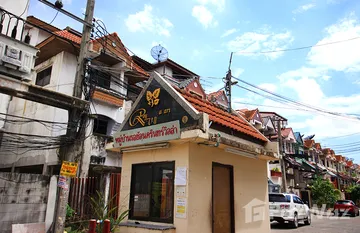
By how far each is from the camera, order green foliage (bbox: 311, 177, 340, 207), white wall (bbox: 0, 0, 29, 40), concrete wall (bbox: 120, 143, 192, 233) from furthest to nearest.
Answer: green foliage (bbox: 311, 177, 340, 207) < white wall (bbox: 0, 0, 29, 40) < concrete wall (bbox: 120, 143, 192, 233)

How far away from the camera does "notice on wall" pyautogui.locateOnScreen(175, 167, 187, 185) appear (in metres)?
6.83

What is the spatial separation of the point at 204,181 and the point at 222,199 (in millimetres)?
1139

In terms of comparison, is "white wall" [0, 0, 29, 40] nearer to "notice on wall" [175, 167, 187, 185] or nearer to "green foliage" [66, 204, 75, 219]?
"green foliage" [66, 204, 75, 219]

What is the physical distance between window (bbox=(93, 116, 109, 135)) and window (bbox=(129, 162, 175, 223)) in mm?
9897

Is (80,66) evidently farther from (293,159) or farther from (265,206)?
(293,159)

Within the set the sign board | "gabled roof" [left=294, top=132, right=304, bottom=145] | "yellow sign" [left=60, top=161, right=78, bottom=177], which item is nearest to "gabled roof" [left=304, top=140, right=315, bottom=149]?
"gabled roof" [left=294, top=132, right=304, bottom=145]

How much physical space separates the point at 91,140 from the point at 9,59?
8.32 meters

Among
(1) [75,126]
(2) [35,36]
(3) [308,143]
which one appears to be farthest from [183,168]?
(3) [308,143]

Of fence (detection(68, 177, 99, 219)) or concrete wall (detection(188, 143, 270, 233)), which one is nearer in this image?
concrete wall (detection(188, 143, 270, 233))

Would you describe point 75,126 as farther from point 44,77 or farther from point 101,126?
point 44,77

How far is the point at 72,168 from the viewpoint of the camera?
776 cm

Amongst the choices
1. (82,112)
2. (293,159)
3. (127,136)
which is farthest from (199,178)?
(293,159)

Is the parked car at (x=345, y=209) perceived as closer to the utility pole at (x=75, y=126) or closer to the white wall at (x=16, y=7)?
the utility pole at (x=75, y=126)

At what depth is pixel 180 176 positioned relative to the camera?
6.91 metres
